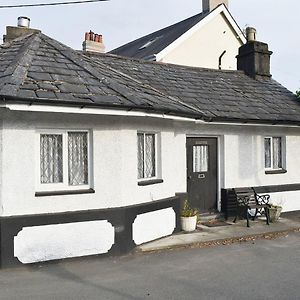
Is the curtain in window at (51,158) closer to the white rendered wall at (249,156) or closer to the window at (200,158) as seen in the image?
the white rendered wall at (249,156)

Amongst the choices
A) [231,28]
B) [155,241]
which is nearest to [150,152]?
[155,241]

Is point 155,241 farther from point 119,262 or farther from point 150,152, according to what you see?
point 150,152

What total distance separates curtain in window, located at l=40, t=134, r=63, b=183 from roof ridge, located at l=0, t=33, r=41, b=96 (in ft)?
3.53

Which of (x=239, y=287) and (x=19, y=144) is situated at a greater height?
(x=19, y=144)

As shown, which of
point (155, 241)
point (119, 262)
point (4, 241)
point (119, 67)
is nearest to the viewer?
point (4, 241)

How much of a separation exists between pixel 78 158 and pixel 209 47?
1674cm

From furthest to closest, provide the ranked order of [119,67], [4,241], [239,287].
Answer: [119,67]
[4,241]
[239,287]

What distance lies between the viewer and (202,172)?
10312 mm

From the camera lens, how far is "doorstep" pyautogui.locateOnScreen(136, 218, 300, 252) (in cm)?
766

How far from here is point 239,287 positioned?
539cm

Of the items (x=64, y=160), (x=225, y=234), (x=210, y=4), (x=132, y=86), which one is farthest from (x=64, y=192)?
(x=210, y=4)

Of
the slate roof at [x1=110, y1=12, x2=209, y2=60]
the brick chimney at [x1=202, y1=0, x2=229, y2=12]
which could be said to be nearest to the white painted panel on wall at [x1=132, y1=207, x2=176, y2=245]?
the slate roof at [x1=110, y1=12, x2=209, y2=60]

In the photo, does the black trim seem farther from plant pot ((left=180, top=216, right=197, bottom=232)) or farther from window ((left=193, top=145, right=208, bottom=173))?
window ((left=193, top=145, right=208, bottom=173))

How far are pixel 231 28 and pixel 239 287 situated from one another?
20.0 m
